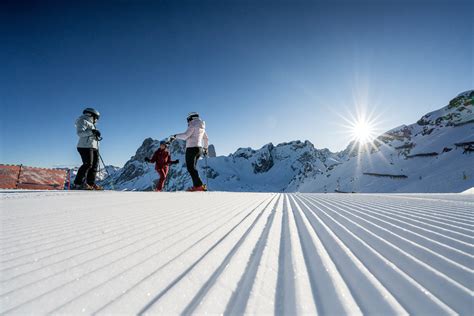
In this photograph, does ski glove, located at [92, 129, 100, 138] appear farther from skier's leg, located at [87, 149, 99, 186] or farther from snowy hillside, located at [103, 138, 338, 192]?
snowy hillside, located at [103, 138, 338, 192]

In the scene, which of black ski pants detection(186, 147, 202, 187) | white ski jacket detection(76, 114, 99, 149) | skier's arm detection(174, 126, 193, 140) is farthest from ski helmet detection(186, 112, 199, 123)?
white ski jacket detection(76, 114, 99, 149)

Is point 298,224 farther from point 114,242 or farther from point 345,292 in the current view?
point 114,242

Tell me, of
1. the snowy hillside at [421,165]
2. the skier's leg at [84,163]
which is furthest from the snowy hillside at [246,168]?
the skier's leg at [84,163]

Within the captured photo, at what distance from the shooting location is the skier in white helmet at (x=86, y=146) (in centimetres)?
630

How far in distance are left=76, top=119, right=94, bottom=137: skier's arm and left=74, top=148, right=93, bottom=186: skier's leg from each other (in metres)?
0.41

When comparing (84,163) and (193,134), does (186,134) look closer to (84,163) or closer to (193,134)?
(193,134)

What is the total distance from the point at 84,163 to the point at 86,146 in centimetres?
46

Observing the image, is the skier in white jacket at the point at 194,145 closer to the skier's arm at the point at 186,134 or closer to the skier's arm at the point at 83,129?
the skier's arm at the point at 186,134

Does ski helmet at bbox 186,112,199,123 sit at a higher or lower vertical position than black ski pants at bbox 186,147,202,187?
higher

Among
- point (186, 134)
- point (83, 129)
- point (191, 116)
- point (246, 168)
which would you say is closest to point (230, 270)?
point (186, 134)

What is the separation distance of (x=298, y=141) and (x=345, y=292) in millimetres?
187098

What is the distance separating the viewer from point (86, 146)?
6.35 metres

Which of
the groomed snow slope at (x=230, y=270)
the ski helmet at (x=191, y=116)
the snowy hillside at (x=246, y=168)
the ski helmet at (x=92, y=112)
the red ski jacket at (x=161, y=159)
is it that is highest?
the snowy hillside at (x=246, y=168)

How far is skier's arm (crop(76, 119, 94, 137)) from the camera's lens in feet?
20.7
